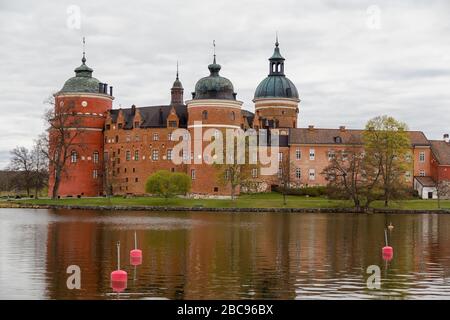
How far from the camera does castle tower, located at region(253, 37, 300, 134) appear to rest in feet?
382

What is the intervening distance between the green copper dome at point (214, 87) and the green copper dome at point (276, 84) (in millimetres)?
21954

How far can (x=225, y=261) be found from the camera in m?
31.2

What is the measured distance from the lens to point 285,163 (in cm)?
10050

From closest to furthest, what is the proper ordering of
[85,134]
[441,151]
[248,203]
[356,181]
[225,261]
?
[225,261] < [356,181] < [248,203] < [441,151] < [85,134]

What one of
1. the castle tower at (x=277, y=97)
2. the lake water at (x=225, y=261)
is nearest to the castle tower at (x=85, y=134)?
the castle tower at (x=277, y=97)

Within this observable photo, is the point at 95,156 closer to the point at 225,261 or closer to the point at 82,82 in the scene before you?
the point at 82,82

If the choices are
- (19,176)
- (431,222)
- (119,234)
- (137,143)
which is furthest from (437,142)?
(119,234)

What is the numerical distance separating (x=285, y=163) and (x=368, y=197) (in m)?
25.6

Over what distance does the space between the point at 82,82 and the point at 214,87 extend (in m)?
18.8

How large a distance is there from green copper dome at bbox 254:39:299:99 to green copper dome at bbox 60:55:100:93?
2636 cm

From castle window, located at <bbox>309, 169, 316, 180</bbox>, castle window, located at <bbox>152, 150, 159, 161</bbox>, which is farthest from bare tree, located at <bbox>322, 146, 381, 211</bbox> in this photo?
castle window, located at <bbox>152, 150, 159, 161</bbox>

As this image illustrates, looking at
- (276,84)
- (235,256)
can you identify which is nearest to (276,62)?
(276,84)

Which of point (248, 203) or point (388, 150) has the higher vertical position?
point (388, 150)

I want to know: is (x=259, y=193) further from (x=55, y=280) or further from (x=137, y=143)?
(x=55, y=280)
